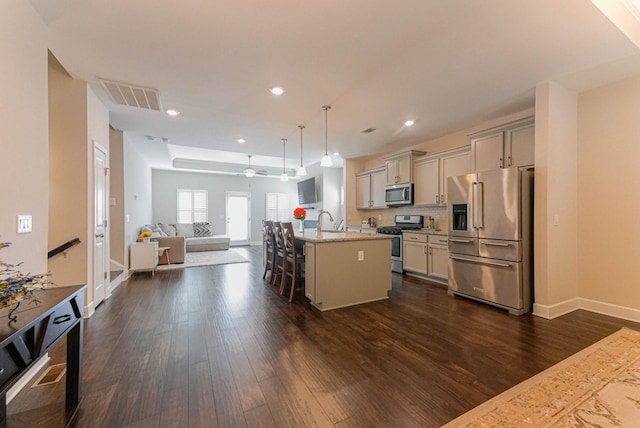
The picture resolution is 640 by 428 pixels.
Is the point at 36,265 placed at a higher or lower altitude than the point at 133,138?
lower

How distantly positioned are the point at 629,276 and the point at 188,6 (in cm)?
502

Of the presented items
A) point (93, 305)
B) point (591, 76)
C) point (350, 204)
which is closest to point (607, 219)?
point (591, 76)

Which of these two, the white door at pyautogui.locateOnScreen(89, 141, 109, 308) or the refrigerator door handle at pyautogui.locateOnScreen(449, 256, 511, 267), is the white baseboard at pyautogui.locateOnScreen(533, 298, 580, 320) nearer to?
the refrigerator door handle at pyautogui.locateOnScreen(449, 256, 511, 267)

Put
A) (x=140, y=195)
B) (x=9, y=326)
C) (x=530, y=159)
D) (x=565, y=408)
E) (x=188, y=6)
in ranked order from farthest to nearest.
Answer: (x=140, y=195), (x=530, y=159), (x=188, y=6), (x=565, y=408), (x=9, y=326)

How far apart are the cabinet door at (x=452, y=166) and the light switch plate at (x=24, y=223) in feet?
17.2

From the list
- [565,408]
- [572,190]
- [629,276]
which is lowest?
[565,408]

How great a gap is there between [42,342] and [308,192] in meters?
8.19

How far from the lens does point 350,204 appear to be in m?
6.98

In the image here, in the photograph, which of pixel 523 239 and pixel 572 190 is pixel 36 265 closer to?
pixel 523 239

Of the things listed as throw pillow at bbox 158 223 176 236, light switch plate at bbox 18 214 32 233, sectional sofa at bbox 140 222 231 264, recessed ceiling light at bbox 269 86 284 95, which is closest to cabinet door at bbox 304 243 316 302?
recessed ceiling light at bbox 269 86 284 95

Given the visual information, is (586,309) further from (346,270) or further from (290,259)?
(290,259)

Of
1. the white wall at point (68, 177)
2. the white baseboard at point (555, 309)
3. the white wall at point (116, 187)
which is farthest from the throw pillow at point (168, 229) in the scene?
the white baseboard at point (555, 309)

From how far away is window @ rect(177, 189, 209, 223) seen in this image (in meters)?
9.36

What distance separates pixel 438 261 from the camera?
4473 mm
